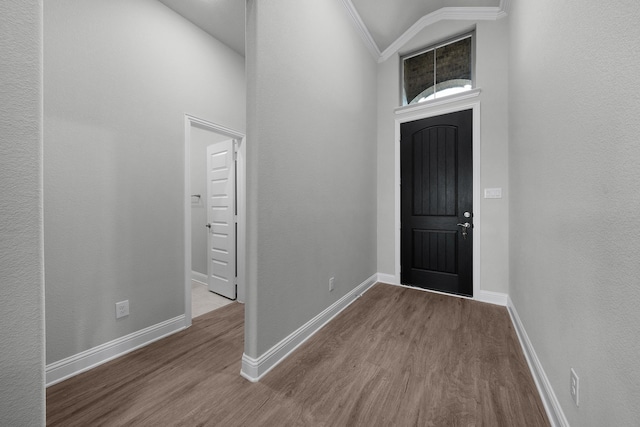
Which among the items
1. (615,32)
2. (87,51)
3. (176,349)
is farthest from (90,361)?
(615,32)

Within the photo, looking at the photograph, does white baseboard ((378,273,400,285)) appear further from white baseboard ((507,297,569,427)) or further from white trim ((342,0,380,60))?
white trim ((342,0,380,60))

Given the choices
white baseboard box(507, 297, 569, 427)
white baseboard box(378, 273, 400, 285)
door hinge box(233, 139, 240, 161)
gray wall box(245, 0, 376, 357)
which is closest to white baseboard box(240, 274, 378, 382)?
gray wall box(245, 0, 376, 357)

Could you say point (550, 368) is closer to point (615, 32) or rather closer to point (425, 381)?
point (425, 381)

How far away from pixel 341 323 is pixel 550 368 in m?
1.49

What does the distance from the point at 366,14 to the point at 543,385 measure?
145 inches

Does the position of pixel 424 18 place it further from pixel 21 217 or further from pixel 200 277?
pixel 200 277

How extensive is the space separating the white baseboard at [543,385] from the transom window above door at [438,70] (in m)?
2.72

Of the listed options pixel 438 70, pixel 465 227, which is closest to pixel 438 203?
pixel 465 227

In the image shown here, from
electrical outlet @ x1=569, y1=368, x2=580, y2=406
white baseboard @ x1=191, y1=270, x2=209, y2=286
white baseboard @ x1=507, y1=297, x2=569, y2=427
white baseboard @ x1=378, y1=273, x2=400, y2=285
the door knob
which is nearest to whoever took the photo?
electrical outlet @ x1=569, y1=368, x2=580, y2=406

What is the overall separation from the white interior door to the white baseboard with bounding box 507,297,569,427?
284 centimetres

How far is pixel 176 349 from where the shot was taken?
6.59 feet

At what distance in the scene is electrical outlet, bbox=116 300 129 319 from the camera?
193 cm

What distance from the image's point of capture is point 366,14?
114 inches

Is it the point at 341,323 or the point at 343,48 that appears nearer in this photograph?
the point at 341,323
